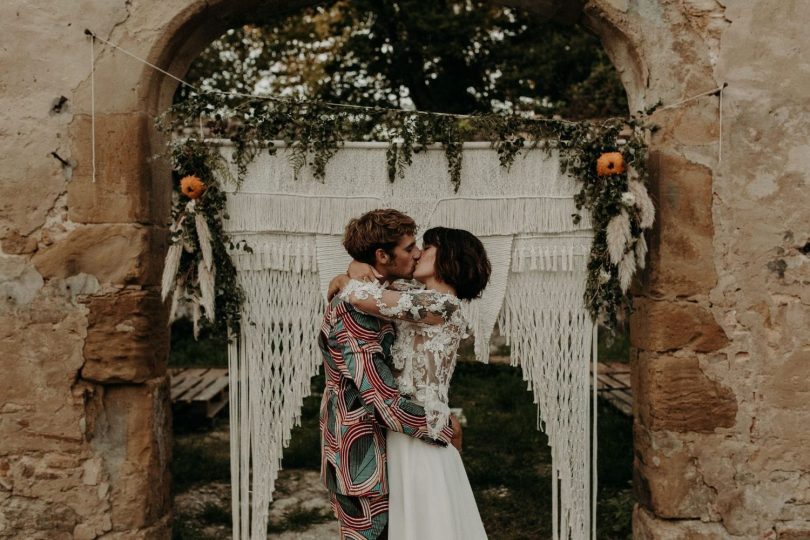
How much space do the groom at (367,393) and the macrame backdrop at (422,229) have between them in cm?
59

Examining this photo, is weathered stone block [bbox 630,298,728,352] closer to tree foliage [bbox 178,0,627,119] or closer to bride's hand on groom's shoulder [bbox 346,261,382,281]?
bride's hand on groom's shoulder [bbox 346,261,382,281]

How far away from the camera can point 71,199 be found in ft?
9.78

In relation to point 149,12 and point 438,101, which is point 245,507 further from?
point 438,101

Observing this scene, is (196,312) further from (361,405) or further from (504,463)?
(504,463)

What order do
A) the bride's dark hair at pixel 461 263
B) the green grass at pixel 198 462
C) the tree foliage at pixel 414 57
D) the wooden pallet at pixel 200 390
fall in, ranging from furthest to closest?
the tree foliage at pixel 414 57 → the wooden pallet at pixel 200 390 → the green grass at pixel 198 462 → the bride's dark hair at pixel 461 263

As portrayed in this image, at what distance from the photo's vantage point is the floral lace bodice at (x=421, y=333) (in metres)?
2.33

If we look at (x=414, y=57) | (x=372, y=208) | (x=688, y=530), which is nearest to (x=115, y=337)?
(x=372, y=208)

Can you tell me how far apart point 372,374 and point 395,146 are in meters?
1.04

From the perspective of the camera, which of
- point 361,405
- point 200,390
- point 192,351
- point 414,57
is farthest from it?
point 414,57

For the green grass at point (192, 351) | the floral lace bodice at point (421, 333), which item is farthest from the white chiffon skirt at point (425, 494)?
the green grass at point (192, 351)

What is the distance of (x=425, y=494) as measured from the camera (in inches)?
95.1

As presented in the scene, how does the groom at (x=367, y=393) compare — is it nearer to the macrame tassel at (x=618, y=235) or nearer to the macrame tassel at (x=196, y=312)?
the macrame tassel at (x=196, y=312)

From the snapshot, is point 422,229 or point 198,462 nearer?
point 422,229

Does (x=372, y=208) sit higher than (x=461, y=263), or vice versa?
(x=372, y=208)
